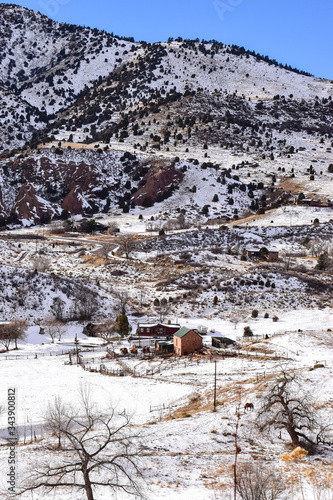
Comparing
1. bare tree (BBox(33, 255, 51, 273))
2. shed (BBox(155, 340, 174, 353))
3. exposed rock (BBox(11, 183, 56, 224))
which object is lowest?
shed (BBox(155, 340, 174, 353))

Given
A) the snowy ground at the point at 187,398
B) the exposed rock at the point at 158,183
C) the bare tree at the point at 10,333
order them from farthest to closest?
the exposed rock at the point at 158,183 < the bare tree at the point at 10,333 < the snowy ground at the point at 187,398

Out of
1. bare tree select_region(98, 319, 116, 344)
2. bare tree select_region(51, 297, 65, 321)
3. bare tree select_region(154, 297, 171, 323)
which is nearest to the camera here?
bare tree select_region(98, 319, 116, 344)

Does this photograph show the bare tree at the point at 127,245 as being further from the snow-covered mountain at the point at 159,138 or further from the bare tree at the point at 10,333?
the bare tree at the point at 10,333

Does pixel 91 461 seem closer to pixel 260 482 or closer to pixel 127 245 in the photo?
pixel 260 482

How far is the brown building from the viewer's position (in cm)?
4022

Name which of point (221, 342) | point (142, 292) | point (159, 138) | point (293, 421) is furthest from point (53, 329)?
point (159, 138)

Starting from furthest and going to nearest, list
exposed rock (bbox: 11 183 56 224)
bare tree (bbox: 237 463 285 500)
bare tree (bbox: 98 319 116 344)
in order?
exposed rock (bbox: 11 183 56 224) < bare tree (bbox: 98 319 116 344) < bare tree (bbox: 237 463 285 500)

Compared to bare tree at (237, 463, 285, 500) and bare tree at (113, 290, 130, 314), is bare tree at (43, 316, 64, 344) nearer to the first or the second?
bare tree at (113, 290, 130, 314)

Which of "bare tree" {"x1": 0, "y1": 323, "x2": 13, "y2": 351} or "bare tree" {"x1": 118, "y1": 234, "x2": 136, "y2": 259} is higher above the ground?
"bare tree" {"x1": 118, "y1": 234, "x2": 136, "y2": 259}

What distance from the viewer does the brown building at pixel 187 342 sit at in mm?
40219

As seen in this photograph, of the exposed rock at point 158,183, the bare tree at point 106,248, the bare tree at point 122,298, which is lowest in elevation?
the bare tree at point 122,298

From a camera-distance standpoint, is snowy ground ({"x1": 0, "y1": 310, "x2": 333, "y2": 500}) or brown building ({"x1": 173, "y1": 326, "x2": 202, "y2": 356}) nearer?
snowy ground ({"x1": 0, "y1": 310, "x2": 333, "y2": 500})

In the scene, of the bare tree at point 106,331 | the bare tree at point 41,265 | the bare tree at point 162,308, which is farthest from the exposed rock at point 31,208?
the bare tree at point 106,331

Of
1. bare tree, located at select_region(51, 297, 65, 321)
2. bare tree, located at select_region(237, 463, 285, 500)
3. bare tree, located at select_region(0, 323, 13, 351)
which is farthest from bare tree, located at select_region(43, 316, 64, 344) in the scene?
bare tree, located at select_region(237, 463, 285, 500)
